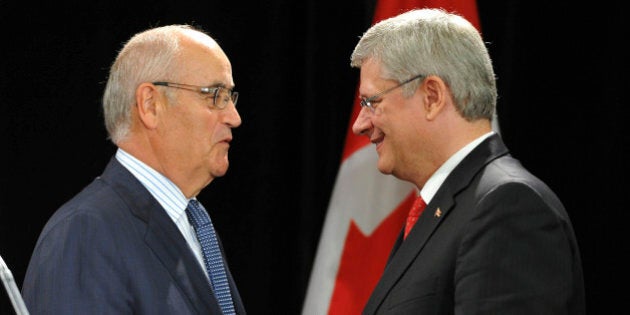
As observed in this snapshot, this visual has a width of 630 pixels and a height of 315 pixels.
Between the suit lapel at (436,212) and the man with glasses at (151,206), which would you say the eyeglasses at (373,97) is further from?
the man with glasses at (151,206)

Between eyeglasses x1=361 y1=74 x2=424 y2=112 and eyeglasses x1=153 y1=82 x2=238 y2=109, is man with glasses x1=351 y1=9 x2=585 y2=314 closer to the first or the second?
eyeglasses x1=361 y1=74 x2=424 y2=112

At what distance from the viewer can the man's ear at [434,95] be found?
7.22 ft

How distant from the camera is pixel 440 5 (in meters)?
3.51

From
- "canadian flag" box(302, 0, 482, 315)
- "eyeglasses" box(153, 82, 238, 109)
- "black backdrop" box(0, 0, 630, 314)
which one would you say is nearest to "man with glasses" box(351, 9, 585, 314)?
"eyeglasses" box(153, 82, 238, 109)

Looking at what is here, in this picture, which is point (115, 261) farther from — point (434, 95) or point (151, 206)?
point (434, 95)

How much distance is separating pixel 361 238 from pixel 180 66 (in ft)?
4.52

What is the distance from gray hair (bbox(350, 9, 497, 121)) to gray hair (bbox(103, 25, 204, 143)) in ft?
1.57

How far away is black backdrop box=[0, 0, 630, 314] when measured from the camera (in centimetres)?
360

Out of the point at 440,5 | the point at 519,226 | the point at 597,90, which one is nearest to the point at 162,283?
the point at 519,226

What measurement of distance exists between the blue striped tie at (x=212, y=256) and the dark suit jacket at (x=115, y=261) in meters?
0.11

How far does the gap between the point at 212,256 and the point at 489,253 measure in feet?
2.41

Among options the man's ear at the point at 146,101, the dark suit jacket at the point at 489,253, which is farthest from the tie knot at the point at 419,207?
the man's ear at the point at 146,101

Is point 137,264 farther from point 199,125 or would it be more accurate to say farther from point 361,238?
point 361,238

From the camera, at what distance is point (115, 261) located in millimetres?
2098
